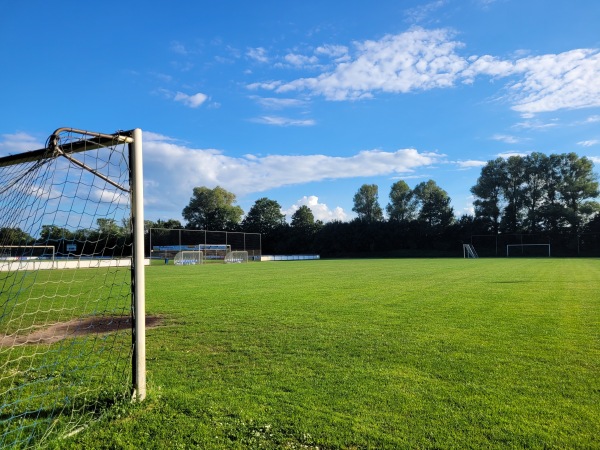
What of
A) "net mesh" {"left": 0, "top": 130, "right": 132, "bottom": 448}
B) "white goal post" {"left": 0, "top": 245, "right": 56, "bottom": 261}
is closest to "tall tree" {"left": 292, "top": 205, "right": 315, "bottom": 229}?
"white goal post" {"left": 0, "top": 245, "right": 56, "bottom": 261}

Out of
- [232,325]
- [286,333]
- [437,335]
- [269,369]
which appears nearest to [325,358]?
[269,369]

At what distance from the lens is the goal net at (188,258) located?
3862 centimetres

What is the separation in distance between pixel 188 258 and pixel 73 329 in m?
33.0

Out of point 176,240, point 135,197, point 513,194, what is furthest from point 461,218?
point 135,197

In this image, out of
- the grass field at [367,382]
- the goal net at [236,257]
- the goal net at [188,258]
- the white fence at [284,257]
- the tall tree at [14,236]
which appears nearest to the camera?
the grass field at [367,382]

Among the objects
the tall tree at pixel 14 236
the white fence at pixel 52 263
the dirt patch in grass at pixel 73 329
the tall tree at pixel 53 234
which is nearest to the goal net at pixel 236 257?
the white fence at pixel 52 263

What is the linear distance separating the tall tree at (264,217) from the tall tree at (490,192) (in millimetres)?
33663

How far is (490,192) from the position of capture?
6431 cm

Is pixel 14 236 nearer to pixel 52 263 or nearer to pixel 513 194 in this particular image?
pixel 52 263

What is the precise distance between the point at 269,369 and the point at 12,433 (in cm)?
247

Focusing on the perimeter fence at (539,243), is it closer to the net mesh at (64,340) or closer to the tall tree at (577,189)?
the tall tree at (577,189)

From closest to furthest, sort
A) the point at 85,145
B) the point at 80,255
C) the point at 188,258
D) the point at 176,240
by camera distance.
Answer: the point at 85,145 < the point at 80,255 < the point at 188,258 < the point at 176,240

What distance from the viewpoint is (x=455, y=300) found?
10406 millimetres

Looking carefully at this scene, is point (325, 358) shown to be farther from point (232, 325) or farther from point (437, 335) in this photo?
point (232, 325)
